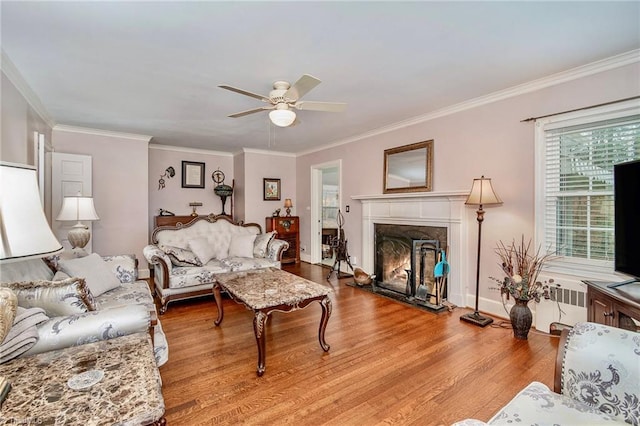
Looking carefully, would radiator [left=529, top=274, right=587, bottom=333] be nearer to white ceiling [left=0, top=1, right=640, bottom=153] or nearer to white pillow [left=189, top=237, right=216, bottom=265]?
white ceiling [left=0, top=1, right=640, bottom=153]

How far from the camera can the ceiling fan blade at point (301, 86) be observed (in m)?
2.15

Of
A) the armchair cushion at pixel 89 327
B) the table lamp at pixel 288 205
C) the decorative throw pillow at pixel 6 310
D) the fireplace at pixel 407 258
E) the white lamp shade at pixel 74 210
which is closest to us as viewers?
the decorative throw pillow at pixel 6 310

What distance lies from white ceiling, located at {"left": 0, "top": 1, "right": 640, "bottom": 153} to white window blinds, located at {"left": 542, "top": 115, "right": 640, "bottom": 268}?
2.07 feet

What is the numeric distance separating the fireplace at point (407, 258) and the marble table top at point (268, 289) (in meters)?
1.74

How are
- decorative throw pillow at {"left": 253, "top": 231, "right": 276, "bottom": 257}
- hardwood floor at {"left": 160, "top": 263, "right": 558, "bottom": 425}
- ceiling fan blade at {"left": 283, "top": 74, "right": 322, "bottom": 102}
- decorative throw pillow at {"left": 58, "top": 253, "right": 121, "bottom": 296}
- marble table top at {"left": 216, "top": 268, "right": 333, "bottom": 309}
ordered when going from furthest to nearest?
decorative throw pillow at {"left": 253, "top": 231, "right": 276, "bottom": 257} → decorative throw pillow at {"left": 58, "top": 253, "right": 121, "bottom": 296} → marble table top at {"left": 216, "top": 268, "right": 333, "bottom": 309} → ceiling fan blade at {"left": 283, "top": 74, "right": 322, "bottom": 102} → hardwood floor at {"left": 160, "top": 263, "right": 558, "bottom": 425}

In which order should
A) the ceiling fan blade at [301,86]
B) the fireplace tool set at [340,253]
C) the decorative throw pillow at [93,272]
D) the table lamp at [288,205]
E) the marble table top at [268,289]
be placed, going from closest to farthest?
the ceiling fan blade at [301,86] → the marble table top at [268,289] → the decorative throw pillow at [93,272] → the fireplace tool set at [340,253] → the table lamp at [288,205]

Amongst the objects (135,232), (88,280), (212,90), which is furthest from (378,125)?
(135,232)

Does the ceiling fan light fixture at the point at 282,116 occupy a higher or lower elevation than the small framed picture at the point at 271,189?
higher

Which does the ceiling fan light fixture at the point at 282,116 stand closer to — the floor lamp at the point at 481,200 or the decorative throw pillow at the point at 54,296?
the decorative throw pillow at the point at 54,296

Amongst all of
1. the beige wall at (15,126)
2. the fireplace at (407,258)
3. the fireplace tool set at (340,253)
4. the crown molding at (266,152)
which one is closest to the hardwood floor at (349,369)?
the fireplace at (407,258)

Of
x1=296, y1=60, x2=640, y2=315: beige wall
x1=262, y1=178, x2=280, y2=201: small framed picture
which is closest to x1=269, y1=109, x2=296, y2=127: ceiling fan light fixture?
x1=296, y1=60, x2=640, y2=315: beige wall

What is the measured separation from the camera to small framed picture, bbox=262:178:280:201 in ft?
21.1

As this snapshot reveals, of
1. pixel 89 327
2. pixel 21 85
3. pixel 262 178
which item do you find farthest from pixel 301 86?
pixel 262 178

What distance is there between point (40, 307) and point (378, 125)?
418 centimetres
